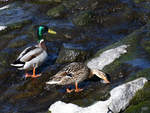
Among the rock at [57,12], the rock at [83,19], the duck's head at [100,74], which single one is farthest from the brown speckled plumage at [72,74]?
the rock at [57,12]

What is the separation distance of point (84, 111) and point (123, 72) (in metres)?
3.01

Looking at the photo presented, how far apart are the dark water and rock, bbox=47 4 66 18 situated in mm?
368

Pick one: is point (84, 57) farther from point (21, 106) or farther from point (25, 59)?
point (21, 106)

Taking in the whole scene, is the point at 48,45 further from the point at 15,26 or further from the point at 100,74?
the point at 100,74

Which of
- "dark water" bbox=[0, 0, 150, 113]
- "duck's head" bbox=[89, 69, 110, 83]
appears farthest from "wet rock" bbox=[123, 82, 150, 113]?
"duck's head" bbox=[89, 69, 110, 83]

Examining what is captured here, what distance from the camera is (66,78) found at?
11.7 meters

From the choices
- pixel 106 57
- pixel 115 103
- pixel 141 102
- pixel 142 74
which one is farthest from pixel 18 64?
pixel 141 102

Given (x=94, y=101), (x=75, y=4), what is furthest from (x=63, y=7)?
(x=94, y=101)

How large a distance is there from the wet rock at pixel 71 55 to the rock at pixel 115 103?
4394 millimetres

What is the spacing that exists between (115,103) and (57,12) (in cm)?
1066

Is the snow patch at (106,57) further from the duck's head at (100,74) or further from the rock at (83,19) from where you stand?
the rock at (83,19)

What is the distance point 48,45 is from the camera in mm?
16422

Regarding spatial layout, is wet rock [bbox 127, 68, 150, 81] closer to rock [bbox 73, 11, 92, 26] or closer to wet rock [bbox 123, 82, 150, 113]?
wet rock [bbox 123, 82, 150, 113]

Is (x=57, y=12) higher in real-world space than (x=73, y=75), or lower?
higher
